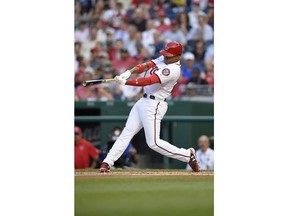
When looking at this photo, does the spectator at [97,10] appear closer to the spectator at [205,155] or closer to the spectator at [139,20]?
the spectator at [139,20]

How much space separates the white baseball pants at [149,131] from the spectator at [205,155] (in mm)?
146

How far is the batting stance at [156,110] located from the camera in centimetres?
645

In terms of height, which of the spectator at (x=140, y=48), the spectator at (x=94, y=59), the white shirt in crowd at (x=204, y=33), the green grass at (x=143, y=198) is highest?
the white shirt in crowd at (x=204, y=33)

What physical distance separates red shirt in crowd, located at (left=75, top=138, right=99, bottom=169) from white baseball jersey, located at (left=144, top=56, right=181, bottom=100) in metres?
0.75

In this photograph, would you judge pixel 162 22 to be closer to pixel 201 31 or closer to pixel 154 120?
pixel 201 31

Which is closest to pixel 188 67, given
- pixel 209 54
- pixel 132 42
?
pixel 209 54

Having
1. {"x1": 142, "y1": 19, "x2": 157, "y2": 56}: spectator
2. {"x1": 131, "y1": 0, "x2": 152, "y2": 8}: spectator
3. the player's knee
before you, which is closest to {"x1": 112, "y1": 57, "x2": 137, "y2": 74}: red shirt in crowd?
{"x1": 142, "y1": 19, "x2": 157, "y2": 56}: spectator

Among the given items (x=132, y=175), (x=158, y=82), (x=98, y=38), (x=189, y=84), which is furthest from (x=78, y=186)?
(x=98, y=38)

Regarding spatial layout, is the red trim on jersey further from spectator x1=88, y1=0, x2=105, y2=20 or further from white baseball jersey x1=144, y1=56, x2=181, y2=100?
spectator x1=88, y1=0, x2=105, y2=20

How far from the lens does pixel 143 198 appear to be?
605cm

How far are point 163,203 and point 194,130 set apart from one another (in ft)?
A: 4.96

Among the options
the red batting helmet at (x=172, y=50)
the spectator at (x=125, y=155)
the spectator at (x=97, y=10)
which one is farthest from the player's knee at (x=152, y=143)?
the spectator at (x=97, y=10)

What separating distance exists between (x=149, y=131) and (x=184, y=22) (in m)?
3.14
